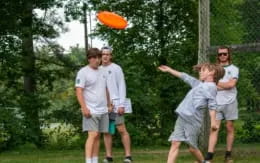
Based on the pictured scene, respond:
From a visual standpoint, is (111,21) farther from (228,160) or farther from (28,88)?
(28,88)

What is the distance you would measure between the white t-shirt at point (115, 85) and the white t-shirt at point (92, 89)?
75 centimetres

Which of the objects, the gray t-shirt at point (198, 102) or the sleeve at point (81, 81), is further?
the sleeve at point (81, 81)

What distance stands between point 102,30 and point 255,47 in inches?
315

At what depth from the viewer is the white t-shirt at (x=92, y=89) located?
7879 mm

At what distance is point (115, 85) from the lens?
8.80 metres

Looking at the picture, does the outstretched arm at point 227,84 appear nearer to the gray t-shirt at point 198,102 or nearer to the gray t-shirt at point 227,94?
the gray t-shirt at point 227,94

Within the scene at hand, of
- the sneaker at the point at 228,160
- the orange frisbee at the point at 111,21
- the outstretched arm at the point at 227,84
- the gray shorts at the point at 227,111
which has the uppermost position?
the orange frisbee at the point at 111,21

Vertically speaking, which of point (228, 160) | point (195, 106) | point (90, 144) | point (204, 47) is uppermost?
point (204, 47)

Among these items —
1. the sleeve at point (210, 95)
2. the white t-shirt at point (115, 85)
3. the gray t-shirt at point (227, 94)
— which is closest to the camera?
the sleeve at point (210, 95)

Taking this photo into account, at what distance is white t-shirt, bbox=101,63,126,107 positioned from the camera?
28.7 feet

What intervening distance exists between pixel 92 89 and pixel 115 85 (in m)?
0.92

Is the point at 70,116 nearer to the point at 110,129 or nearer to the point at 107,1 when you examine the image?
the point at 107,1

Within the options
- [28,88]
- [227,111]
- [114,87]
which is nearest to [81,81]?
[114,87]

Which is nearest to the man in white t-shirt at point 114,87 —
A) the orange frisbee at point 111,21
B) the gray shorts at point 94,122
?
the gray shorts at point 94,122
